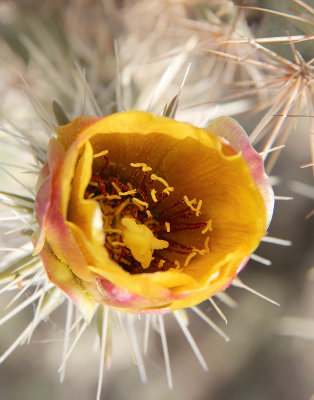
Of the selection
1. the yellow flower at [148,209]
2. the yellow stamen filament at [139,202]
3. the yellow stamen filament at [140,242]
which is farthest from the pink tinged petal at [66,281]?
the yellow stamen filament at [139,202]

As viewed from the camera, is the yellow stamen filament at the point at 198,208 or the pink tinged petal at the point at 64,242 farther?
the yellow stamen filament at the point at 198,208

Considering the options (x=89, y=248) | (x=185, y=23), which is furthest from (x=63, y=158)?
(x=185, y=23)

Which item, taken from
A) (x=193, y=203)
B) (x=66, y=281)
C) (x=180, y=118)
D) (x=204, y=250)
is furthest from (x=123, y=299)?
(x=180, y=118)

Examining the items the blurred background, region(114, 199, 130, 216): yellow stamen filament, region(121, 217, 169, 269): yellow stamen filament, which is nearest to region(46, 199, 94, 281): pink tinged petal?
region(121, 217, 169, 269): yellow stamen filament

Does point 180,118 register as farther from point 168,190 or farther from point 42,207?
point 42,207

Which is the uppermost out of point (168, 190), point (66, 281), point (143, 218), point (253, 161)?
point (253, 161)

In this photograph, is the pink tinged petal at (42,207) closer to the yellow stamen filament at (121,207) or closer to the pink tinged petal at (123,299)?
the pink tinged petal at (123,299)

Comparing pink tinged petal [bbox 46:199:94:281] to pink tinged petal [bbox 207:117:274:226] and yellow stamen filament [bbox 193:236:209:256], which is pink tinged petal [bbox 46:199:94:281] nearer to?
yellow stamen filament [bbox 193:236:209:256]
